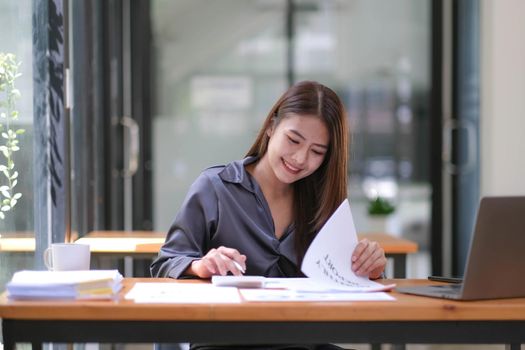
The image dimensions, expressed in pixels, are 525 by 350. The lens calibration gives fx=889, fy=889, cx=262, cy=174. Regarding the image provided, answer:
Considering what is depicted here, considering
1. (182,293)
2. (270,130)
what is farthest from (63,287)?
(270,130)

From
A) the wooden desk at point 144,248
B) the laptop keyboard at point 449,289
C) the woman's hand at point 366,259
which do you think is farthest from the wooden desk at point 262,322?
the wooden desk at point 144,248

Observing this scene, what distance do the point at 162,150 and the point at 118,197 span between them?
0.66m

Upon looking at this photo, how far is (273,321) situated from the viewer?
1.88 metres

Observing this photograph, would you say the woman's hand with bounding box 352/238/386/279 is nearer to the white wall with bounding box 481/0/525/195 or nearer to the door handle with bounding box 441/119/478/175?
the white wall with bounding box 481/0/525/195

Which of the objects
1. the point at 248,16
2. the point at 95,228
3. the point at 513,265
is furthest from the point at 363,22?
the point at 513,265

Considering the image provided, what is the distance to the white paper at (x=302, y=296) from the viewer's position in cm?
199

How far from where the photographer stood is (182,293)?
2.04 m

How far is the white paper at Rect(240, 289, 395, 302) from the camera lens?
1992 millimetres

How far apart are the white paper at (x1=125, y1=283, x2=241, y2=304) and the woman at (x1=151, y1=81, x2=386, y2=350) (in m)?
0.30

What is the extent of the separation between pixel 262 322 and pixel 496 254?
0.53 metres

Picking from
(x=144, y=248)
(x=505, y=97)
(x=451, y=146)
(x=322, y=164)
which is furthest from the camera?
(x=451, y=146)

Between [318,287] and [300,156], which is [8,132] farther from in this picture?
[318,287]

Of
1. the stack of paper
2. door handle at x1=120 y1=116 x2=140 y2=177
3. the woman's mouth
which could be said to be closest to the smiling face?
the woman's mouth

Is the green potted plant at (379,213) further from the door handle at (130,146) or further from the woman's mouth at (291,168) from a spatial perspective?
the woman's mouth at (291,168)
